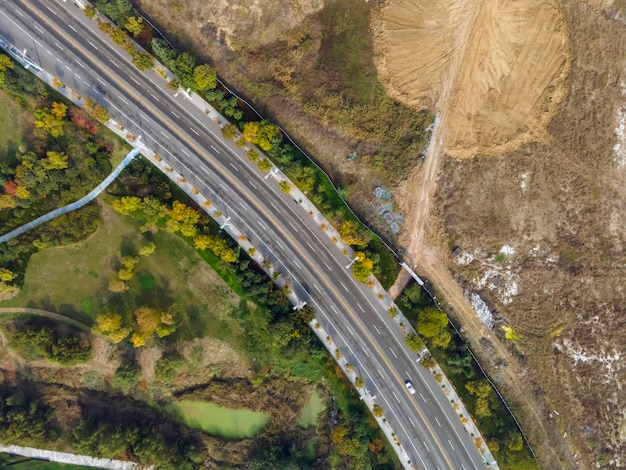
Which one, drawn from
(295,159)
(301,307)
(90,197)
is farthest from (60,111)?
(301,307)

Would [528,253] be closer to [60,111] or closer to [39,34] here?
[60,111]

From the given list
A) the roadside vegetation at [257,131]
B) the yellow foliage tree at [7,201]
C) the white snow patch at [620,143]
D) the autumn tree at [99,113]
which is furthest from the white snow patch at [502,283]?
the yellow foliage tree at [7,201]

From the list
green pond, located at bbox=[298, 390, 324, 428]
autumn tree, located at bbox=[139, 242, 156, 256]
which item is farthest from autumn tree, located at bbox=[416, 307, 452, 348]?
autumn tree, located at bbox=[139, 242, 156, 256]

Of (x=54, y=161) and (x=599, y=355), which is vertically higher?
(x=54, y=161)

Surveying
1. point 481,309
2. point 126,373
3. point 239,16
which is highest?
point 239,16

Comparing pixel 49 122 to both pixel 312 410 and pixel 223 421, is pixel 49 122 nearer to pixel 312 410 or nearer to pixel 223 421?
pixel 223 421

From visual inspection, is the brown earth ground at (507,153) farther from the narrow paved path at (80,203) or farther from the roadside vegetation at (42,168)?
the narrow paved path at (80,203)

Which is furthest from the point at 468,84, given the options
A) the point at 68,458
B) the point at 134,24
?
the point at 68,458
